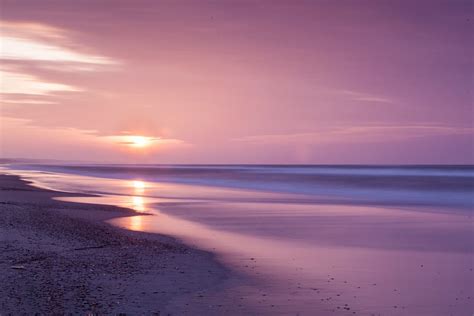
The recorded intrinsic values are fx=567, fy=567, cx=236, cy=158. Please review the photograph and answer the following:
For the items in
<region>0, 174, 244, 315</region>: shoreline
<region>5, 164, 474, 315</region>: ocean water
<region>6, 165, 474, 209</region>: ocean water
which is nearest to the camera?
<region>0, 174, 244, 315</region>: shoreline

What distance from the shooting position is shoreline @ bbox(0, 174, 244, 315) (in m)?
8.48

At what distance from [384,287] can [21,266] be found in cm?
673

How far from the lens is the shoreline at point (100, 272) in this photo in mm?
8484

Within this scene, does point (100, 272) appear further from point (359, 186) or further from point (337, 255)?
point (359, 186)

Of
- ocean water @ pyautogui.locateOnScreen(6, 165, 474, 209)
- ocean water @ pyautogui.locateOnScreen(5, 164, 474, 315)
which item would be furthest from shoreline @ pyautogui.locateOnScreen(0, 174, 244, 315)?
ocean water @ pyautogui.locateOnScreen(6, 165, 474, 209)

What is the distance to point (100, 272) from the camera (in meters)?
10.8

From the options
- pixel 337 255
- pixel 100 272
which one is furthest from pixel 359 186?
pixel 100 272

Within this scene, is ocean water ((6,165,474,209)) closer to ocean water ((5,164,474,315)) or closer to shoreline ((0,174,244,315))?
ocean water ((5,164,474,315))

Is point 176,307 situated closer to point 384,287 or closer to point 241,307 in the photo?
point 241,307

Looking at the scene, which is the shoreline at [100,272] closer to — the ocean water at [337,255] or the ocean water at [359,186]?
the ocean water at [337,255]

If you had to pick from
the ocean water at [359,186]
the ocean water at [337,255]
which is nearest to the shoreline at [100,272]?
the ocean water at [337,255]

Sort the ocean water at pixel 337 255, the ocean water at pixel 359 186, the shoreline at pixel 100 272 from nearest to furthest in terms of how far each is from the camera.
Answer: the shoreline at pixel 100 272 → the ocean water at pixel 337 255 → the ocean water at pixel 359 186

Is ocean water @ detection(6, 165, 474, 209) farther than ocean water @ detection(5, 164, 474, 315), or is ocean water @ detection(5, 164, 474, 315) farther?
ocean water @ detection(6, 165, 474, 209)

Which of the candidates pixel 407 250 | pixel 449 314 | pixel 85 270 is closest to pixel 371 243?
pixel 407 250
